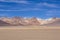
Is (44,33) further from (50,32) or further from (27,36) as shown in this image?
(27,36)

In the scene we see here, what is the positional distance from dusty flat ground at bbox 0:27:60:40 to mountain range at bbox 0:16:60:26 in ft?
0.28

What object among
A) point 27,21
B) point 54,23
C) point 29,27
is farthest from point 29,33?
point 54,23

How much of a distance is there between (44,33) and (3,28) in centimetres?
78

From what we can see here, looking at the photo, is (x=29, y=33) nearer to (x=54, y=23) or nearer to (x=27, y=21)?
(x=27, y=21)

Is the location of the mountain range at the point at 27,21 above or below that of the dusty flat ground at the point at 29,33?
above

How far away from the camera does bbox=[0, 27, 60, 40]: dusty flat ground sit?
2.80m

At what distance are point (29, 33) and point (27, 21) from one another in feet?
0.78

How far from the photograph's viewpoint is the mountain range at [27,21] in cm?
302

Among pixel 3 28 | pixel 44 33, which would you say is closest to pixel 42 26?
pixel 44 33

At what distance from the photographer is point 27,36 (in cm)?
287

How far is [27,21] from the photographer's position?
10.1ft

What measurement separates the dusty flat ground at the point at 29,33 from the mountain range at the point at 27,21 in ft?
0.28

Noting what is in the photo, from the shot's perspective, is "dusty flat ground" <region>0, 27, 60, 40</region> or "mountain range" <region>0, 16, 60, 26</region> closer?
"dusty flat ground" <region>0, 27, 60, 40</region>

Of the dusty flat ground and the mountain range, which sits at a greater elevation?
the mountain range
